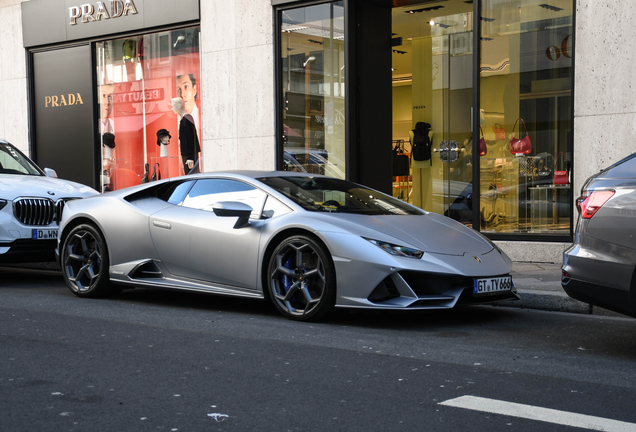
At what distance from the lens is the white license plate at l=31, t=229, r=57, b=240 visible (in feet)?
27.5

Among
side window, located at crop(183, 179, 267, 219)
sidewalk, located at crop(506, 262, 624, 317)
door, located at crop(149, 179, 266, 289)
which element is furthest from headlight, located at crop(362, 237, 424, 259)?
sidewalk, located at crop(506, 262, 624, 317)

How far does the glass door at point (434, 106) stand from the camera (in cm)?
1287

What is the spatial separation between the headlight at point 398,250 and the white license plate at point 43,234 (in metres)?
4.46

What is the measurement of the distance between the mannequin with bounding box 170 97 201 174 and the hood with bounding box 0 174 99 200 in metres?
4.30

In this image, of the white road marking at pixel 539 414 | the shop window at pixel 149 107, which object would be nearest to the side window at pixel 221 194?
the white road marking at pixel 539 414

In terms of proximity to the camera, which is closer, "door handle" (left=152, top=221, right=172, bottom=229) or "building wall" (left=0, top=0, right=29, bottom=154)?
"door handle" (left=152, top=221, right=172, bottom=229)

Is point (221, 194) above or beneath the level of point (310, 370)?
above

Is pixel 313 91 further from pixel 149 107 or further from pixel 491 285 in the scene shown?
pixel 491 285

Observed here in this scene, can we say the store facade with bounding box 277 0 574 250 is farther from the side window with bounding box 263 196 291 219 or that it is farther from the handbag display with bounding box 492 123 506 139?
the side window with bounding box 263 196 291 219

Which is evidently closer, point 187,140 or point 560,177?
point 560,177

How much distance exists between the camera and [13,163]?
9.69 metres

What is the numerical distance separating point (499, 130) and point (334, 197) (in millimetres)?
4959

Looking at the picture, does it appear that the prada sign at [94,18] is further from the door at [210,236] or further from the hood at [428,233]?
the hood at [428,233]

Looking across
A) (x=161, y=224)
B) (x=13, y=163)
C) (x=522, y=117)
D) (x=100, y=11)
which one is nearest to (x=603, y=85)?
(x=522, y=117)
